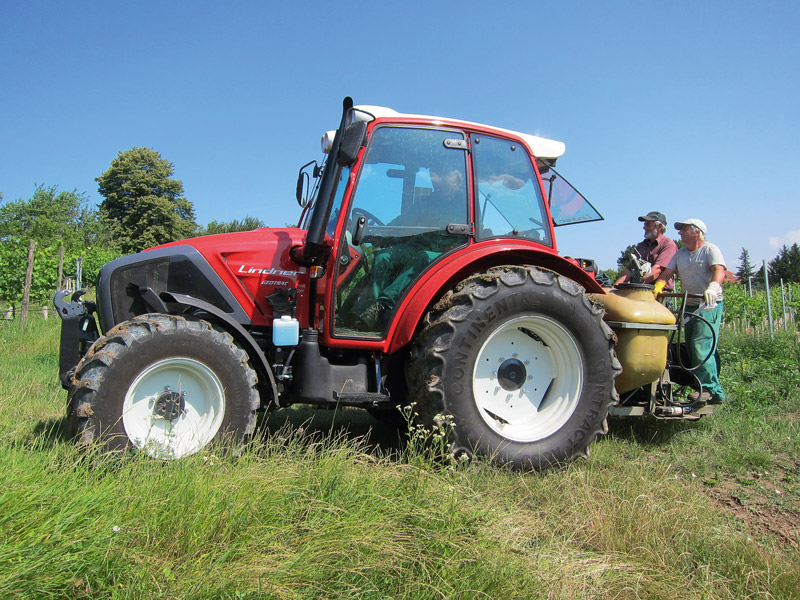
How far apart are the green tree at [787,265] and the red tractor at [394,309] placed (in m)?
69.3

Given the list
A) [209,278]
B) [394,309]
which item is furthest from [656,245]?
[209,278]

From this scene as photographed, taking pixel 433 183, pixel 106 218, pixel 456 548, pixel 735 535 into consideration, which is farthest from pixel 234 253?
pixel 106 218

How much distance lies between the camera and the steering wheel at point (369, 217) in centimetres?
349

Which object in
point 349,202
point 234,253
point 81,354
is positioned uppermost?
point 349,202

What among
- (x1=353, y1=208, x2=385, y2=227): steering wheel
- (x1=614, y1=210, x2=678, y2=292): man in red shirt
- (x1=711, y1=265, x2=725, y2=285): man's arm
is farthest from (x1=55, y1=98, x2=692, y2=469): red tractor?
(x1=614, y1=210, x2=678, y2=292): man in red shirt

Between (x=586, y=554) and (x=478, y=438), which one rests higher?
(x=478, y=438)

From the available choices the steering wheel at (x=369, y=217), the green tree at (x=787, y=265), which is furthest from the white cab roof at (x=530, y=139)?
the green tree at (x=787, y=265)

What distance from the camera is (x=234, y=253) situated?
3.64 metres

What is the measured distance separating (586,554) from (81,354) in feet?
10.6

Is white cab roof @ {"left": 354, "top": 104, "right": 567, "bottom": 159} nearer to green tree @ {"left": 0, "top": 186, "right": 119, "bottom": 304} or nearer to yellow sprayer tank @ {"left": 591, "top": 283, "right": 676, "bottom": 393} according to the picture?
yellow sprayer tank @ {"left": 591, "top": 283, "right": 676, "bottom": 393}

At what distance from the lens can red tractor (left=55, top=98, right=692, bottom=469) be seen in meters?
3.21

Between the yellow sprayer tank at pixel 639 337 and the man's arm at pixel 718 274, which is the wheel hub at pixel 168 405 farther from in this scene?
the man's arm at pixel 718 274

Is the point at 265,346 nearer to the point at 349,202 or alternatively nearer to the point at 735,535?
the point at 349,202

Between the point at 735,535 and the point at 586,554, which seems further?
the point at 735,535
